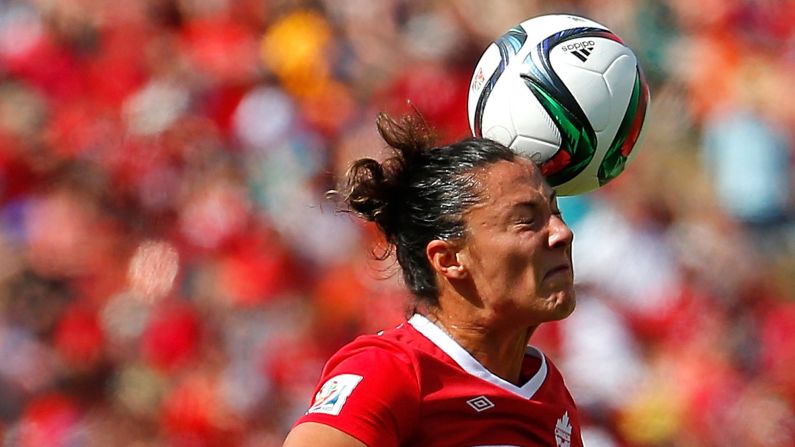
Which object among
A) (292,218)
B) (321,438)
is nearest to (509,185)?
(321,438)

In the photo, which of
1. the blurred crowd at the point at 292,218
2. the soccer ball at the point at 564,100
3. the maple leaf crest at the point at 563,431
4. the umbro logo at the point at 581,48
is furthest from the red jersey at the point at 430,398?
the blurred crowd at the point at 292,218

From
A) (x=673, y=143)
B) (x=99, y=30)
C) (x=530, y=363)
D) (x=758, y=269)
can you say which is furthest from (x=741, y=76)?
(x=99, y=30)

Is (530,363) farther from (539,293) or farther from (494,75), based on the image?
(494,75)

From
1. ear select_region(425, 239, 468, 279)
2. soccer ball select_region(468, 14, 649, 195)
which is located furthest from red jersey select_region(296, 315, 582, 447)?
soccer ball select_region(468, 14, 649, 195)

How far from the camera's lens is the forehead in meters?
2.52

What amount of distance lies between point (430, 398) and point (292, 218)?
2.96m

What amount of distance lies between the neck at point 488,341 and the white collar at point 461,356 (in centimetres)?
2

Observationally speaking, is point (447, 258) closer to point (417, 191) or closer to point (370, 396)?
point (417, 191)

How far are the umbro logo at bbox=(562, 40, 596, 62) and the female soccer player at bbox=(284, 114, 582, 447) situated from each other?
46 cm

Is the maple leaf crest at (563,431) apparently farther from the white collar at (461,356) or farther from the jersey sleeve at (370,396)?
the jersey sleeve at (370,396)

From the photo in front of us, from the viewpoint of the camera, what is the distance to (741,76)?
4656mm

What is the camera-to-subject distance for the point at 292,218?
17.2 ft

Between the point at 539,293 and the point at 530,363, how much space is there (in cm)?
25

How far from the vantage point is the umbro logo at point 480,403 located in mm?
2414
